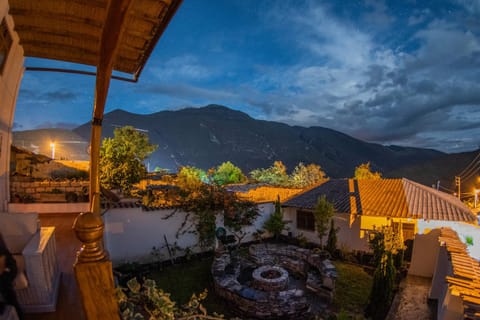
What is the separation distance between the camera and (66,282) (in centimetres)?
379

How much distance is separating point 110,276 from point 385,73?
5838cm

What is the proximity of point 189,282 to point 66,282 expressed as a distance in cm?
479

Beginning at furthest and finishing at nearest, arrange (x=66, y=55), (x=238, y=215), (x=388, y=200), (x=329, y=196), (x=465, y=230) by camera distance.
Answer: (x=329, y=196) → (x=388, y=200) → (x=238, y=215) → (x=465, y=230) → (x=66, y=55)

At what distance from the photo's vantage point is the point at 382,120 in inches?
3263

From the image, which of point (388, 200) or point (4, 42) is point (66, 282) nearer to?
point (4, 42)

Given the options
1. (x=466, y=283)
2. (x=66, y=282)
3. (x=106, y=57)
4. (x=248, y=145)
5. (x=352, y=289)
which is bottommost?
(x=352, y=289)

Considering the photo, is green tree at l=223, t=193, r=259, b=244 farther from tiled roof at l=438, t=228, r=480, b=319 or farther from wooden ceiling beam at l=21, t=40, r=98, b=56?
wooden ceiling beam at l=21, t=40, r=98, b=56

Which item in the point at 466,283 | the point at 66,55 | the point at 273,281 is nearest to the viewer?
the point at 466,283

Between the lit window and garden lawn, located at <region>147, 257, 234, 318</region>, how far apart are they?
22.1 feet

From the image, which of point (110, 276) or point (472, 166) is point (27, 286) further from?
point (472, 166)

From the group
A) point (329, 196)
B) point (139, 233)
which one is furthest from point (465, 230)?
point (139, 233)

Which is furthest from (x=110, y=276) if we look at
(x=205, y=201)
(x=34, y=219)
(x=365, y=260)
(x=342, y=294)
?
(x=365, y=260)

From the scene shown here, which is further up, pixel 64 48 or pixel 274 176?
pixel 64 48

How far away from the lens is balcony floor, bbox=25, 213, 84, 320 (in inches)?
Answer: 118
